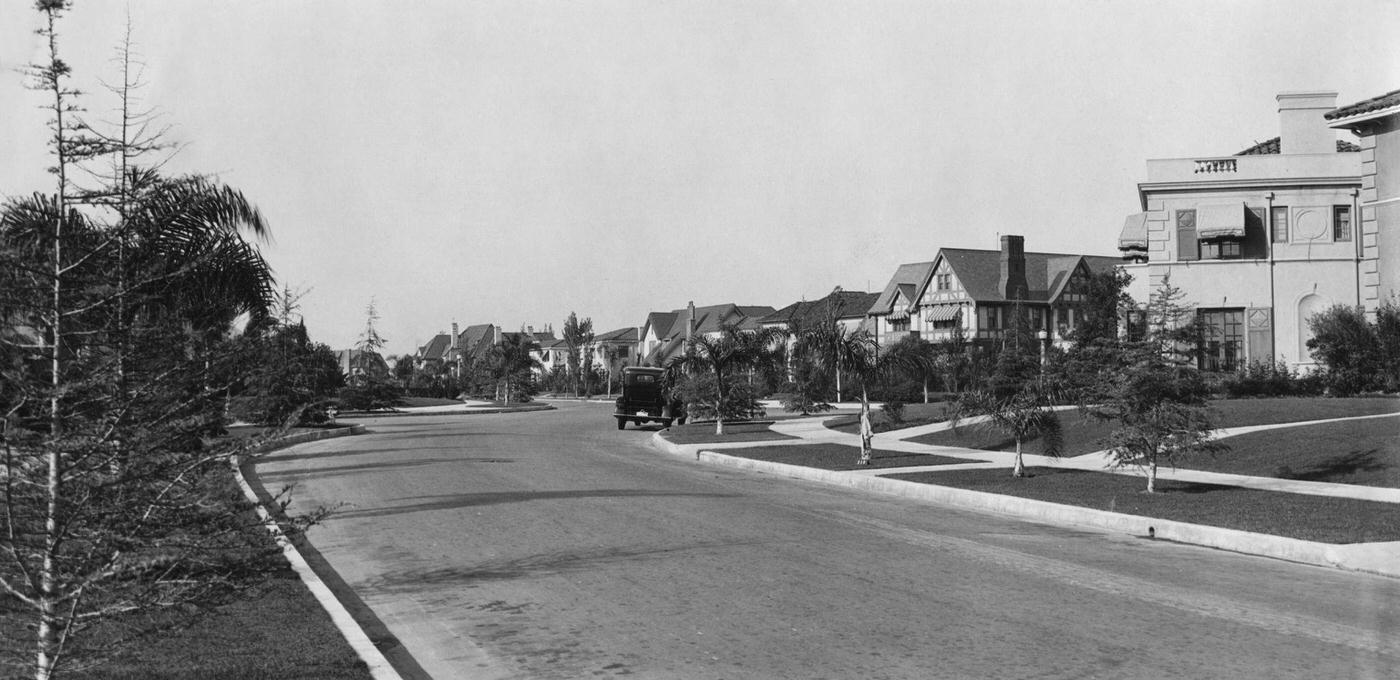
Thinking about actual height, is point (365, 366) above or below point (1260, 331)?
below

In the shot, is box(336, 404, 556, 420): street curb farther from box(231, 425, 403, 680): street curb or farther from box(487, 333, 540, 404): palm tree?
box(231, 425, 403, 680): street curb

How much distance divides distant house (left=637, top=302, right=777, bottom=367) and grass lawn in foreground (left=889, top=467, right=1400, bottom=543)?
88918 mm

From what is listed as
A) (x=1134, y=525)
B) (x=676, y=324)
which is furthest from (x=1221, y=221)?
(x=676, y=324)

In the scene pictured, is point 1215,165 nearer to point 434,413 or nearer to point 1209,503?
point 1209,503

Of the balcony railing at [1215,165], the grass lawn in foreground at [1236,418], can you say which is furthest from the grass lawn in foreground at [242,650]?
the balcony railing at [1215,165]

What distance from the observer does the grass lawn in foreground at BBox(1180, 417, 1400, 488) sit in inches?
665

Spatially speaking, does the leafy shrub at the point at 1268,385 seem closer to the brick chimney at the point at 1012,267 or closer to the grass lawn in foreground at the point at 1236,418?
the grass lawn in foreground at the point at 1236,418

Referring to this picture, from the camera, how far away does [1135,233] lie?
152 ft

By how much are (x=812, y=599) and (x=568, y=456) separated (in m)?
16.5

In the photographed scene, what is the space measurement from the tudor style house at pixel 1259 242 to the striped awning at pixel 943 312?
34368 mm

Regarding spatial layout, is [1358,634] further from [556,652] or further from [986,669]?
[556,652]

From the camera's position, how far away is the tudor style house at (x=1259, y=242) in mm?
35312

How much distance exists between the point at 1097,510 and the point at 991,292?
6021 cm

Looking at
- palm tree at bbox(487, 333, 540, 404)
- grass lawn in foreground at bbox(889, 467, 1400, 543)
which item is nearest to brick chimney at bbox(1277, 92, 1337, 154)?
grass lawn in foreground at bbox(889, 467, 1400, 543)
